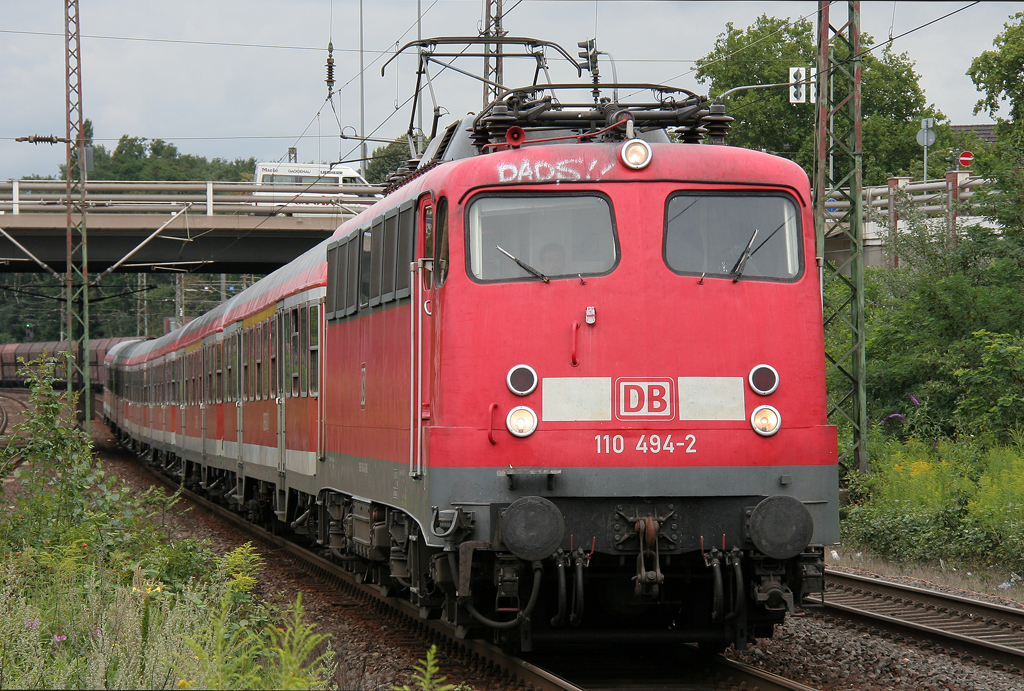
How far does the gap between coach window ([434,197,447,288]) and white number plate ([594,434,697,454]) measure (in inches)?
57.2

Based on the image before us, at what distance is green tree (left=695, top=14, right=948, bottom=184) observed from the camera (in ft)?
206

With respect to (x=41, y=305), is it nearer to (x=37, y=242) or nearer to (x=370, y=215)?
(x=37, y=242)

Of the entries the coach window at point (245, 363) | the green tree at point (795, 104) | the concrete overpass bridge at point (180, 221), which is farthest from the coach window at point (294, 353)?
the green tree at point (795, 104)

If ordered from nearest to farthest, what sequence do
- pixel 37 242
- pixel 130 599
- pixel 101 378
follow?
pixel 130 599 < pixel 37 242 < pixel 101 378

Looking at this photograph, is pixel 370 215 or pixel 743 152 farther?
pixel 370 215

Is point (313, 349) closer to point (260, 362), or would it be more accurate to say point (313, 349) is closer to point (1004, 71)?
point (260, 362)

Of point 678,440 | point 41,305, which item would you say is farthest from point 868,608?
point 41,305

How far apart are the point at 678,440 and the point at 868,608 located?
4395 mm

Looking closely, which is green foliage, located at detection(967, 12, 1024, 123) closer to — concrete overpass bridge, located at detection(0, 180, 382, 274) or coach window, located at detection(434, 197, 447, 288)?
concrete overpass bridge, located at detection(0, 180, 382, 274)

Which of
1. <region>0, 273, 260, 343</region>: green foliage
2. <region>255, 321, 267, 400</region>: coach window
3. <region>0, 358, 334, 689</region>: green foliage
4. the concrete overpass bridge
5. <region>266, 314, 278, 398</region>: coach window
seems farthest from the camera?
<region>0, 273, 260, 343</region>: green foliage

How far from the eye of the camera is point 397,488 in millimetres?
8773

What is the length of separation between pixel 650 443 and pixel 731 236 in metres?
1.47

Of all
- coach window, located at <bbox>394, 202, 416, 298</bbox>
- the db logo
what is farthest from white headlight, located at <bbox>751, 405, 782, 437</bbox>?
coach window, located at <bbox>394, 202, 416, 298</bbox>

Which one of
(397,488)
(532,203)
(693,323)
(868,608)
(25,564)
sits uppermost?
(532,203)
